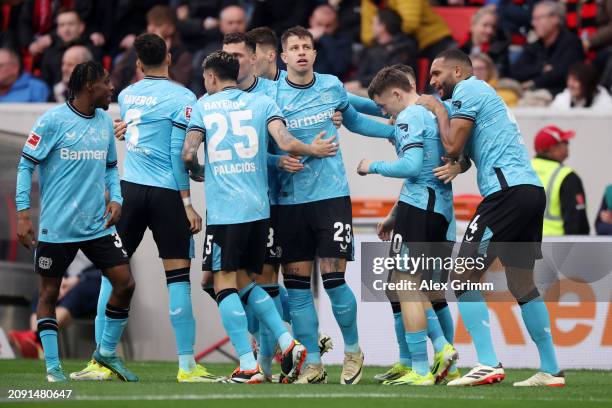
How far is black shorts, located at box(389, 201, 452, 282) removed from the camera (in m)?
10.1

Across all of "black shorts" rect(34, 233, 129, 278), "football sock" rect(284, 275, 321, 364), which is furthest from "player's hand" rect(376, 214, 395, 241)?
"black shorts" rect(34, 233, 129, 278)

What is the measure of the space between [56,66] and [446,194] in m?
8.10

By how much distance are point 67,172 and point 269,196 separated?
1580mm

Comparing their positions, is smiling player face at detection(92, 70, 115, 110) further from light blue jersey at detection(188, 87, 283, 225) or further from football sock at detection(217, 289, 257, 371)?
football sock at detection(217, 289, 257, 371)

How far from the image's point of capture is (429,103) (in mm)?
10250

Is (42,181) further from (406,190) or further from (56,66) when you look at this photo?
(56,66)

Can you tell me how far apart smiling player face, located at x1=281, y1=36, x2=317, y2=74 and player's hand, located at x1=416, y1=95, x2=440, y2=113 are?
35.4 inches

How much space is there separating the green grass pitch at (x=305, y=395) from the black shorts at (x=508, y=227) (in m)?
0.95

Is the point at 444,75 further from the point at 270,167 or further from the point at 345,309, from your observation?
the point at 345,309

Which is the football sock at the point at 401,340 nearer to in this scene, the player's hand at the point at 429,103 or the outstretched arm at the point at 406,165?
the outstretched arm at the point at 406,165

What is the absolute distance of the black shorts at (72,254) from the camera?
10.2m

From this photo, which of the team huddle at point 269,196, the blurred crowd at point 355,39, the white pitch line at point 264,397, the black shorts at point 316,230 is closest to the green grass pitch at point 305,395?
the white pitch line at point 264,397

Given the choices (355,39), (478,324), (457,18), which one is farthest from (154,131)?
(457,18)

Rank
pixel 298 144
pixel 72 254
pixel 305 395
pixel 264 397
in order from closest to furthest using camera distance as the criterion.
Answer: pixel 264 397, pixel 305 395, pixel 298 144, pixel 72 254
